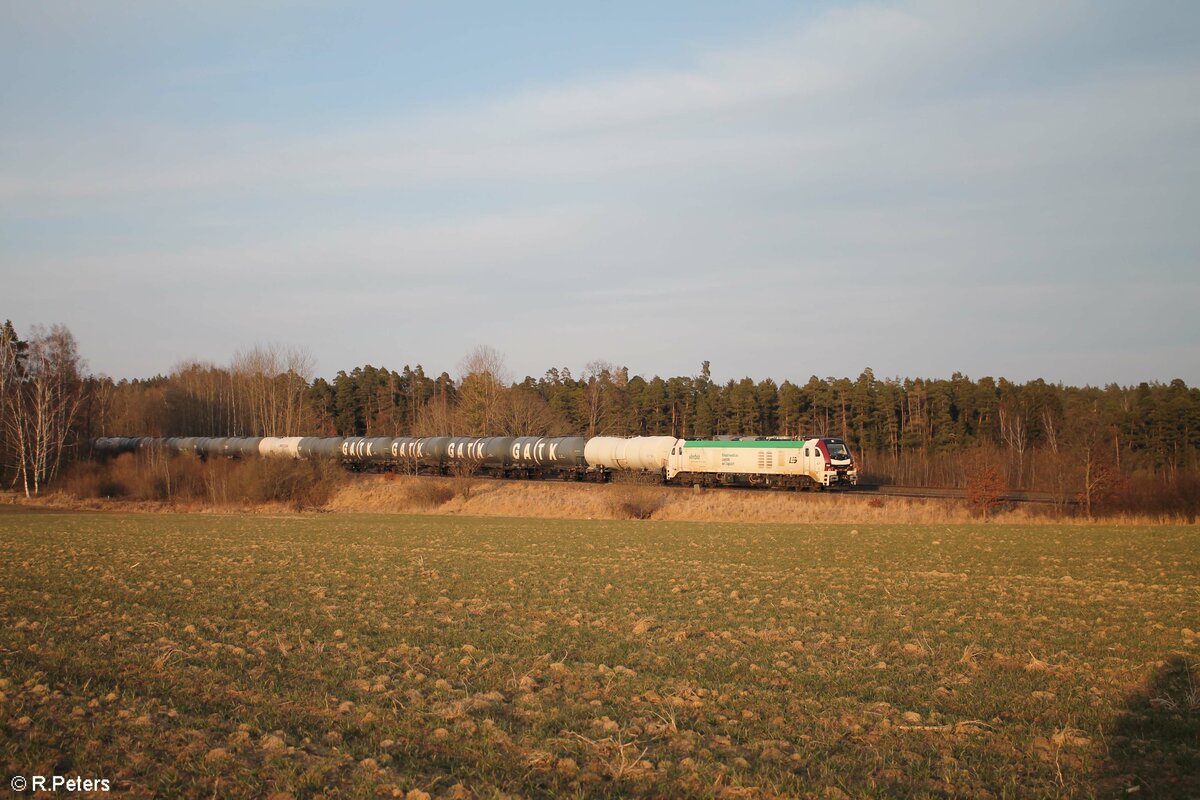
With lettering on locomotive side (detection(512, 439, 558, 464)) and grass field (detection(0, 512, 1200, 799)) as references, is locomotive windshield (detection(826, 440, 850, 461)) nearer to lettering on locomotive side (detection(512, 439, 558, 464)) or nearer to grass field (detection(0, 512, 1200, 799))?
lettering on locomotive side (detection(512, 439, 558, 464))

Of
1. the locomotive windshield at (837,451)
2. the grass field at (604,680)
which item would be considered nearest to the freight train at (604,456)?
the locomotive windshield at (837,451)

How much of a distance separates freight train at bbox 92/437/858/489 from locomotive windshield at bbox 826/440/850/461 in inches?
2.2

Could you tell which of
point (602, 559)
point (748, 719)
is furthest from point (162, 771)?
point (602, 559)

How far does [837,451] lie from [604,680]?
3742 cm

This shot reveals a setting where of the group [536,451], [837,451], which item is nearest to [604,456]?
[536,451]

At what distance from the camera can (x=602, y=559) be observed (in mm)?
21516

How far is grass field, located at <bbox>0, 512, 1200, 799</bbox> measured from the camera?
21.0 feet

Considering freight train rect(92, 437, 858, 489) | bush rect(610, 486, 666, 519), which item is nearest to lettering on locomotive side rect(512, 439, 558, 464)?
freight train rect(92, 437, 858, 489)

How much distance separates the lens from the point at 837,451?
145 ft

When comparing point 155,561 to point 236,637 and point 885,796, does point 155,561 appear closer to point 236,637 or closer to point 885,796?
point 236,637

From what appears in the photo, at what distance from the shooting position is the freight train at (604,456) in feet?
146

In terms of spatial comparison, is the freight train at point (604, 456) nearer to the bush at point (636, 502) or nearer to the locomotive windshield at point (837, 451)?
the locomotive windshield at point (837, 451)

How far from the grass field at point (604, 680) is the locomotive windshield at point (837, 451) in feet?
82.3

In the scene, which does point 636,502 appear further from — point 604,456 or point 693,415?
point 693,415
